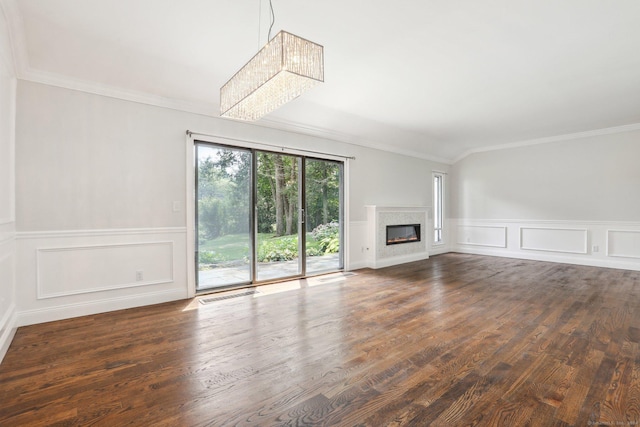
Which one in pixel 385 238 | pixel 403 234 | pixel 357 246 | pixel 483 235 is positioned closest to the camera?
pixel 357 246

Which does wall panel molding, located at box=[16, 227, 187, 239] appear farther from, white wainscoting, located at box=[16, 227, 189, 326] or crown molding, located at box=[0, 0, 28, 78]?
crown molding, located at box=[0, 0, 28, 78]

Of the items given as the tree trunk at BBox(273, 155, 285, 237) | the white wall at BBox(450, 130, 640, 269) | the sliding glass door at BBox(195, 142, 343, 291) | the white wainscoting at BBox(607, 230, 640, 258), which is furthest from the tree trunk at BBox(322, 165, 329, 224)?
the white wainscoting at BBox(607, 230, 640, 258)

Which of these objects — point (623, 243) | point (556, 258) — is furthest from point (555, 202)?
point (623, 243)

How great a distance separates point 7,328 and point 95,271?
839mm

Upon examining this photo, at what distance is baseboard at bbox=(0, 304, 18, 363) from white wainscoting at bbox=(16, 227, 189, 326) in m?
0.15

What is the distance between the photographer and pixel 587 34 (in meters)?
2.71

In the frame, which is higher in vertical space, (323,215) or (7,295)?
(323,215)

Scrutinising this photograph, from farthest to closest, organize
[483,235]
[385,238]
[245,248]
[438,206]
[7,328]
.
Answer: [438,206], [483,235], [385,238], [245,248], [7,328]

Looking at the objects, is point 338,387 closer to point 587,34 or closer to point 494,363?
point 494,363

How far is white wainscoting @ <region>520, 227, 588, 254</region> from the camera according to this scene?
6.03 meters

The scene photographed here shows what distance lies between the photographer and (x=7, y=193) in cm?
255

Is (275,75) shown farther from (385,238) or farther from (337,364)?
(385,238)

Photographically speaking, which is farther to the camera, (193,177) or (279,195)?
(279,195)

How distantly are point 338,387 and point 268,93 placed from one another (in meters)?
2.13
